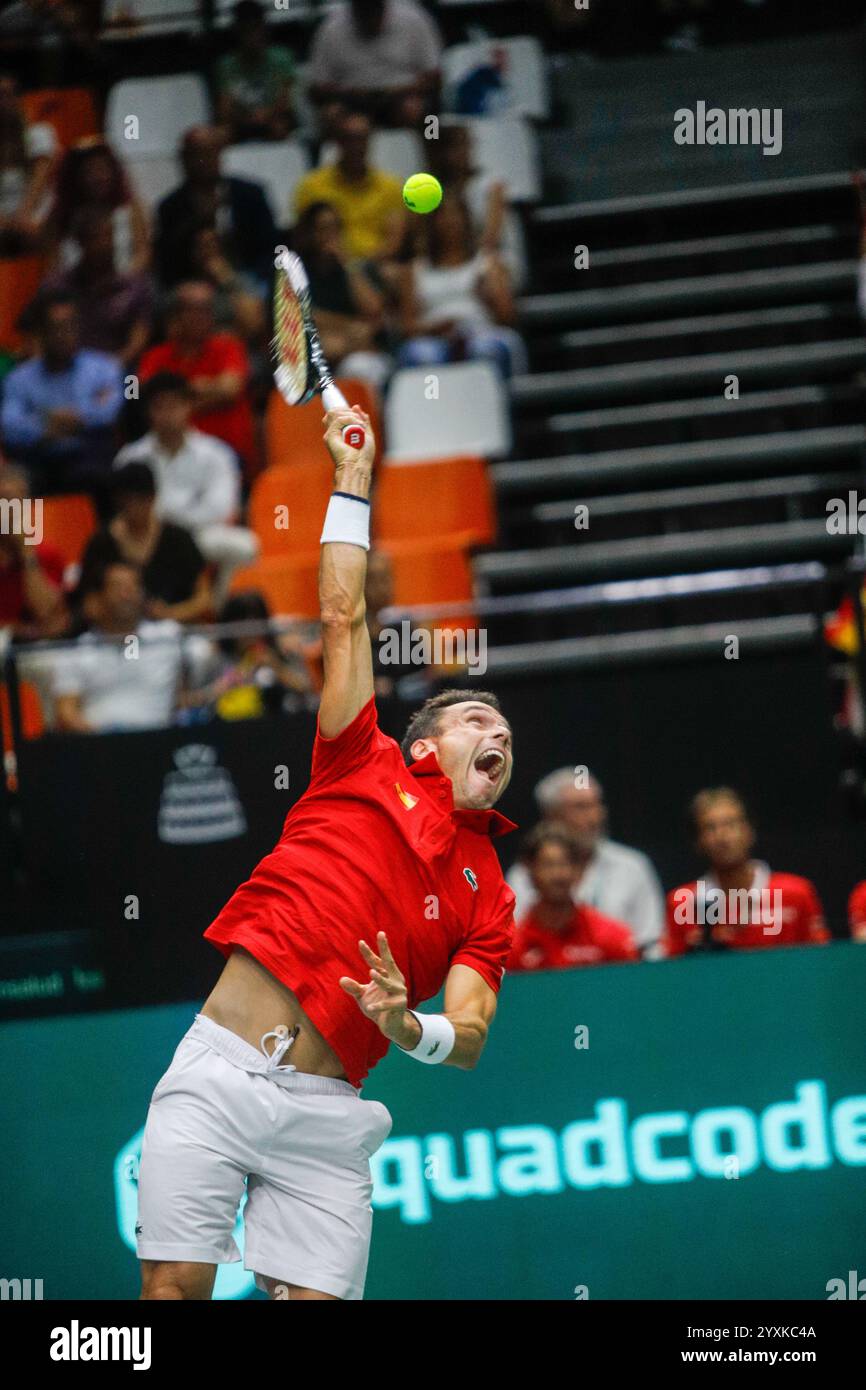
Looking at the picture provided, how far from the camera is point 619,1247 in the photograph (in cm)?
617

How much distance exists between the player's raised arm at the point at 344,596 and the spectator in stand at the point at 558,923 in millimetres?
2724

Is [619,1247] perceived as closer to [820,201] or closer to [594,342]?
[594,342]

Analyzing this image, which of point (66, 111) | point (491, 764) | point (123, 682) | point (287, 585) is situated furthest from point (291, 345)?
point (66, 111)

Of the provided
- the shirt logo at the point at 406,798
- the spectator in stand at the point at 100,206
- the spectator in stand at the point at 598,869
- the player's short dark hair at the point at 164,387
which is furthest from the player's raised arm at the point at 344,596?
the spectator in stand at the point at 100,206

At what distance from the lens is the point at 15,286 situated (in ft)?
37.2

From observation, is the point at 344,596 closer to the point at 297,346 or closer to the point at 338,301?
the point at 297,346

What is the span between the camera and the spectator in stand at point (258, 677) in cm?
785

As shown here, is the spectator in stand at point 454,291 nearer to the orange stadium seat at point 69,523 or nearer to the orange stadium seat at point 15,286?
the orange stadium seat at point 69,523

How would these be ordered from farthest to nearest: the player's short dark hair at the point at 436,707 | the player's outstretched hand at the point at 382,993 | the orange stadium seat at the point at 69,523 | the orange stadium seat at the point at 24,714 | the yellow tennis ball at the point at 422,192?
the orange stadium seat at the point at 69,523 → the orange stadium seat at the point at 24,714 → the yellow tennis ball at the point at 422,192 → the player's short dark hair at the point at 436,707 → the player's outstretched hand at the point at 382,993

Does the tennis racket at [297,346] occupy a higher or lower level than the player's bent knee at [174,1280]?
higher

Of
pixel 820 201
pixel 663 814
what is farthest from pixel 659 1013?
pixel 820 201

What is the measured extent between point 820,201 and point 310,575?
391 centimetres

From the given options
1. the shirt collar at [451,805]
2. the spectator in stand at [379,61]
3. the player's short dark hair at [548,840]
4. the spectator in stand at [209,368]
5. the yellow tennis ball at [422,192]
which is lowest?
the shirt collar at [451,805]

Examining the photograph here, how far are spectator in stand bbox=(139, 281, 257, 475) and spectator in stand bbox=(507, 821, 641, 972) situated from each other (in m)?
3.58
